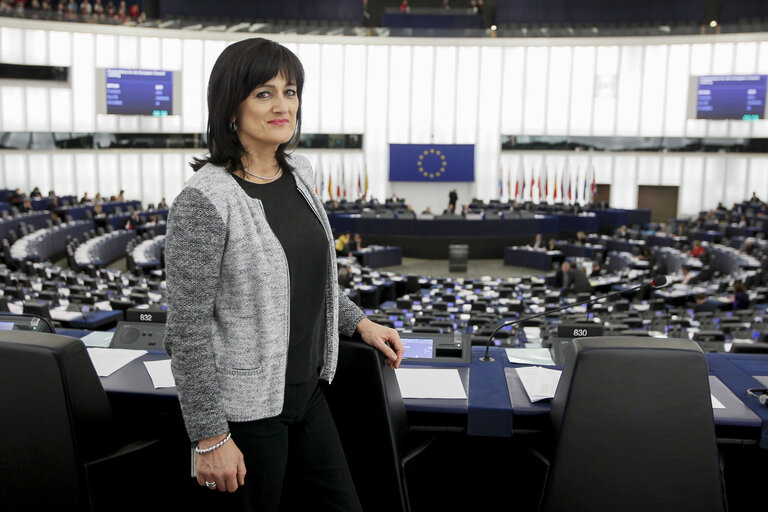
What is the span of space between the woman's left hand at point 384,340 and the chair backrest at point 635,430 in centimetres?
46

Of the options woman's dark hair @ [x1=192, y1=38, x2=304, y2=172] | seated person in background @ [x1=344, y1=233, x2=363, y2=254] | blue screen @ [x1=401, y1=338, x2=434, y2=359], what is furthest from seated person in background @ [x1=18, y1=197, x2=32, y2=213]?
woman's dark hair @ [x1=192, y1=38, x2=304, y2=172]

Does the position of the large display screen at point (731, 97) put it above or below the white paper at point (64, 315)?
above

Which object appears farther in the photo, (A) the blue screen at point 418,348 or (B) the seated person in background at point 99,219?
(B) the seated person in background at point 99,219

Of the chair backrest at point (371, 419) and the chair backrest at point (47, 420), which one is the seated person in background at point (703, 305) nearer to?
the chair backrest at point (371, 419)

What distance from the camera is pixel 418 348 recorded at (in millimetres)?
2812

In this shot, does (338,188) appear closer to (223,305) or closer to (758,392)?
(758,392)

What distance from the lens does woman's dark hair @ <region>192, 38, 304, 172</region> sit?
1.60 metres

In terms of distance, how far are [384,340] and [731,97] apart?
23951 mm

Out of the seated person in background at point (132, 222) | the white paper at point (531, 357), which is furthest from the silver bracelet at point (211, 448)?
the seated person in background at point (132, 222)

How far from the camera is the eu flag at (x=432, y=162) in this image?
25.9 metres

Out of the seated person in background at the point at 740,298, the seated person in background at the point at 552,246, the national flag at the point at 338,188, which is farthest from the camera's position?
the national flag at the point at 338,188

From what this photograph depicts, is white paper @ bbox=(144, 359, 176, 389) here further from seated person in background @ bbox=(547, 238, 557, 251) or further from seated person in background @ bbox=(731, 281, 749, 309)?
seated person in background @ bbox=(547, 238, 557, 251)

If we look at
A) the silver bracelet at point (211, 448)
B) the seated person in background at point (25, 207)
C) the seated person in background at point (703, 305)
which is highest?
the silver bracelet at point (211, 448)

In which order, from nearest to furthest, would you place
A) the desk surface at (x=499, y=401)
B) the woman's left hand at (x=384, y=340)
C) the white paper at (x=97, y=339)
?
the woman's left hand at (x=384, y=340) < the desk surface at (x=499, y=401) < the white paper at (x=97, y=339)
